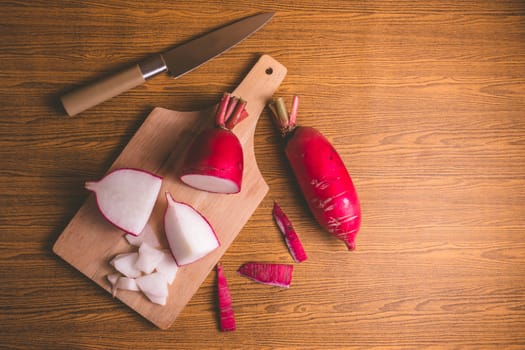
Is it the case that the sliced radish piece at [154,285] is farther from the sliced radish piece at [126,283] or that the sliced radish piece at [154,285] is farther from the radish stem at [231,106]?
the radish stem at [231,106]

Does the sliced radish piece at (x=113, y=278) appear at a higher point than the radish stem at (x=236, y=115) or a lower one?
lower

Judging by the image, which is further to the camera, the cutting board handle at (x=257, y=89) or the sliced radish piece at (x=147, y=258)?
the cutting board handle at (x=257, y=89)

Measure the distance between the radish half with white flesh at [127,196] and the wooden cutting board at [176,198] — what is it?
63 millimetres

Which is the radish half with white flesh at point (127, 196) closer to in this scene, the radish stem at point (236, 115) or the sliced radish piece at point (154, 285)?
the sliced radish piece at point (154, 285)

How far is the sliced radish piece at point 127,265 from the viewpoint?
1.25 meters

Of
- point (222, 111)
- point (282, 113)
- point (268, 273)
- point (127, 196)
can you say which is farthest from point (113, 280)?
point (282, 113)

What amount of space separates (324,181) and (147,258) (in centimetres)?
54

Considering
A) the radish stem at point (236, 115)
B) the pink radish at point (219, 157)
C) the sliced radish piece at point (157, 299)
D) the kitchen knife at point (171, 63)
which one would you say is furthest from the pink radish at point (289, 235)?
the kitchen knife at point (171, 63)

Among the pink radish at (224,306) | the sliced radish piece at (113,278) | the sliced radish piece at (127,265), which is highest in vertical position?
the sliced radish piece at (127,265)

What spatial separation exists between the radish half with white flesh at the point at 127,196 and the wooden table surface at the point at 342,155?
115 millimetres

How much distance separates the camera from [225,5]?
1429 mm

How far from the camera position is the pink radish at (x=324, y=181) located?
1.28 m

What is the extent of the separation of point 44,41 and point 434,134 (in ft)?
4.15

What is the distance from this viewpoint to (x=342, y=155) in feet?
4.69
